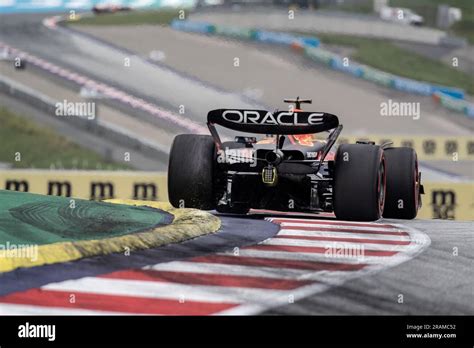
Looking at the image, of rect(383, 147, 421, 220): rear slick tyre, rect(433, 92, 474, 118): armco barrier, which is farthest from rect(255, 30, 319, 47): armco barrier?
rect(383, 147, 421, 220): rear slick tyre

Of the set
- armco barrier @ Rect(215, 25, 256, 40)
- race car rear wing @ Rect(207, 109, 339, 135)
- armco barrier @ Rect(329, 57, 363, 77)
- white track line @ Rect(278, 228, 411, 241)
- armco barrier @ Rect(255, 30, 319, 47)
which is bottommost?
white track line @ Rect(278, 228, 411, 241)

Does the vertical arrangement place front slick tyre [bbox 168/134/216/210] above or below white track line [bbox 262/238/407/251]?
above

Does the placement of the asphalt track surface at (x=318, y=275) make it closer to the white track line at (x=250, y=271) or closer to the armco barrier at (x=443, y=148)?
the white track line at (x=250, y=271)

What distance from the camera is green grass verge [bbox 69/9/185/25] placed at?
182 ft

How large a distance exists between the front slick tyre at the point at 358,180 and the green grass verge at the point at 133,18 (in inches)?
1760

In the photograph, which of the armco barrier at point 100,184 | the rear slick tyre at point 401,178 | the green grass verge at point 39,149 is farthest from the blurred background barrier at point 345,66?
the rear slick tyre at point 401,178

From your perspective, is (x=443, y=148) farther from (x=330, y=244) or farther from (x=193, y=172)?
(x=330, y=244)

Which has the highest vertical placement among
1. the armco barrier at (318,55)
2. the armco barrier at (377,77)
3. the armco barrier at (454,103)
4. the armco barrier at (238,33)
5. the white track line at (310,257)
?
the armco barrier at (238,33)

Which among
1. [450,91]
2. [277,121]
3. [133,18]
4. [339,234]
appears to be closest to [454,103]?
[450,91]

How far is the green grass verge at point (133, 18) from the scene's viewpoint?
55384 mm

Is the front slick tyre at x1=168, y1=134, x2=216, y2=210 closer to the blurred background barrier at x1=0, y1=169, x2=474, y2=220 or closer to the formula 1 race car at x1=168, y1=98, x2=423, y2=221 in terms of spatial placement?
the formula 1 race car at x1=168, y1=98, x2=423, y2=221

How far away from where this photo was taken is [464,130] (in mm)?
43000

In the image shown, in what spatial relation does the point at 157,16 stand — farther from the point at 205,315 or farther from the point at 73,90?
the point at 205,315

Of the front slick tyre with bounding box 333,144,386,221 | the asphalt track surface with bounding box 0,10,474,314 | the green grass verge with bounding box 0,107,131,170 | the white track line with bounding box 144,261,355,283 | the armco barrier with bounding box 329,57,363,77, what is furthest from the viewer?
the armco barrier with bounding box 329,57,363,77
